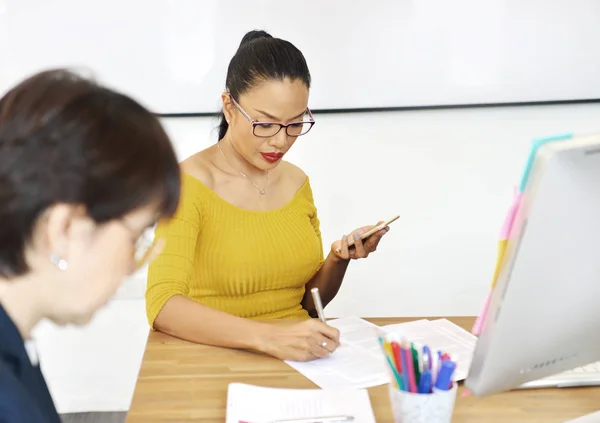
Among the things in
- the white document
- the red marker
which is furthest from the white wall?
the red marker

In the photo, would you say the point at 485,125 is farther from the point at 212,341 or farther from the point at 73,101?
the point at 73,101

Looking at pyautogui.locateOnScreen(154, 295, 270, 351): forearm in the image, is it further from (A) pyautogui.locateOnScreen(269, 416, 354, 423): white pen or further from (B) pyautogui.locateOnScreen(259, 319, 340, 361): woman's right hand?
(A) pyautogui.locateOnScreen(269, 416, 354, 423): white pen

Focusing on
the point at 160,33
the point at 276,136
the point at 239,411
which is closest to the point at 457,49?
the point at 160,33

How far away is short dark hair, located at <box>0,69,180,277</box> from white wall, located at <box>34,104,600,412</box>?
1775mm

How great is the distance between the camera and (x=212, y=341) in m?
1.34

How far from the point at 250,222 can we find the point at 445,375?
808mm

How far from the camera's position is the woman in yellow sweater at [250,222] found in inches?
59.9

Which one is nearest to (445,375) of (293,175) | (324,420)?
(324,420)

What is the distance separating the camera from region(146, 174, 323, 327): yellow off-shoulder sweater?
153cm

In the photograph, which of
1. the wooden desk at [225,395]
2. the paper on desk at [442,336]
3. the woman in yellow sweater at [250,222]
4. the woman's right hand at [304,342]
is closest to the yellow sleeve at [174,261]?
the woman in yellow sweater at [250,222]

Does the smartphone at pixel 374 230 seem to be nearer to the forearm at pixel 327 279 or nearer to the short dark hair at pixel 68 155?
the forearm at pixel 327 279

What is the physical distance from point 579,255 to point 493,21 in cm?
187

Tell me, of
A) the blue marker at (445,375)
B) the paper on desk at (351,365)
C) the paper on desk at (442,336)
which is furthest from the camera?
the paper on desk at (442,336)

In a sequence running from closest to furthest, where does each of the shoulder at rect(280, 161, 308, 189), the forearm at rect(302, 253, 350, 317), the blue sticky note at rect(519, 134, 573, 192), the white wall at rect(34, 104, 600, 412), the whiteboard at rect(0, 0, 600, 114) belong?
1. the blue sticky note at rect(519, 134, 573, 192)
2. the forearm at rect(302, 253, 350, 317)
3. the shoulder at rect(280, 161, 308, 189)
4. the whiteboard at rect(0, 0, 600, 114)
5. the white wall at rect(34, 104, 600, 412)
